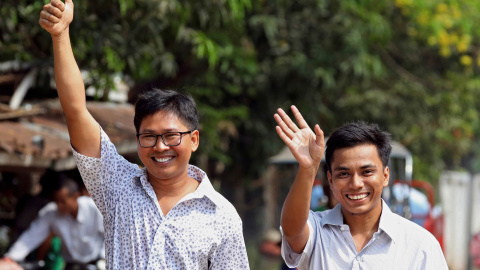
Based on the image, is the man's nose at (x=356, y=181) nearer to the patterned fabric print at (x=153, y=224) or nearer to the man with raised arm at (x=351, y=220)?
the man with raised arm at (x=351, y=220)

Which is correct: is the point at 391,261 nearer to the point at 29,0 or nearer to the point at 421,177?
the point at 29,0

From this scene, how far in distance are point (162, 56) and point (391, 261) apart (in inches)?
240

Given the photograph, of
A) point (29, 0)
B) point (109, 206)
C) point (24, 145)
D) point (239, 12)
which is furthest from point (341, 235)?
point (239, 12)

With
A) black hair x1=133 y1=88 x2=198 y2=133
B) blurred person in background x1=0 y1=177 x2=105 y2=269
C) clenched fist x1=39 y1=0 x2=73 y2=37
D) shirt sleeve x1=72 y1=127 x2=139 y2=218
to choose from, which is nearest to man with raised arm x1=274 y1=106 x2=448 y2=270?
black hair x1=133 y1=88 x2=198 y2=133

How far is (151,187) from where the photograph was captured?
11.0 ft

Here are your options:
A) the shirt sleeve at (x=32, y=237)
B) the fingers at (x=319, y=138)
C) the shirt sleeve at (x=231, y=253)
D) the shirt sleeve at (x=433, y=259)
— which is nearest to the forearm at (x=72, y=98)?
the shirt sleeve at (x=231, y=253)

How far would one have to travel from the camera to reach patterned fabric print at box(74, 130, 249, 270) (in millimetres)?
3201

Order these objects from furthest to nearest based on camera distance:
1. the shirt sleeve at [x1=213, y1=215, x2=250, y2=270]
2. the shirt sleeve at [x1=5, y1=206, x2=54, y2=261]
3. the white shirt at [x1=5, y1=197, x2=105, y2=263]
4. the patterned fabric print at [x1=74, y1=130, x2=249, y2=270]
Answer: the white shirt at [x1=5, y1=197, x2=105, y2=263] → the shirt sleeve at [x1=5, y1=206, x2=54, y2=261] → the shirt sleeve at [x1=213, y1=215, x2=250, y2=270] → the patterned fabric print at [x1=74, y1=130, x2=249, y2=270]

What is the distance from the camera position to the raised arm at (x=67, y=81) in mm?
3232

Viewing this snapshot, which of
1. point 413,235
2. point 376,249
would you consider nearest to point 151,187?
point 376,249

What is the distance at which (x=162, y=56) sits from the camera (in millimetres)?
9141

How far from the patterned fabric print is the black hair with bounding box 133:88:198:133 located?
7.6 inches

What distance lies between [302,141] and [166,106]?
22.7 inches

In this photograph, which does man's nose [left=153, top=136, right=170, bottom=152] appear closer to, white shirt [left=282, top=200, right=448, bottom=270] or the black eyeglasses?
the black eyeglasses
